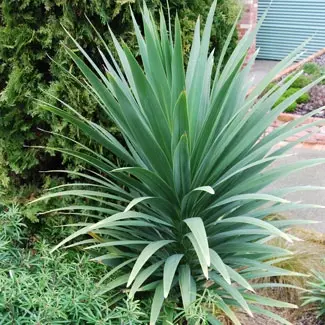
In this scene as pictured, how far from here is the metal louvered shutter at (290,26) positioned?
8.23 metres

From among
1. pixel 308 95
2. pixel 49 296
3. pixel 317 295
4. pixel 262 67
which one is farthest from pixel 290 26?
pixel 49 296

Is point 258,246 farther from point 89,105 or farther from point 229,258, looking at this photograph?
point 89,105

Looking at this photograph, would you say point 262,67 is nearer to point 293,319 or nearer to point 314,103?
point 314,103

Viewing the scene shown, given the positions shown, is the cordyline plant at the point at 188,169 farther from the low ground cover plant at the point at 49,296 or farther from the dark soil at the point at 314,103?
the dark soil at the point at 314,103

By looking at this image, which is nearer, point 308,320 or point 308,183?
point 308,320

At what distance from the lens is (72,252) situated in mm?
2465

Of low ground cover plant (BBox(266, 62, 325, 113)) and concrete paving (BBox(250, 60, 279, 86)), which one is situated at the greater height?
low ground cover plant (BBox(266, 62, 325, 113))

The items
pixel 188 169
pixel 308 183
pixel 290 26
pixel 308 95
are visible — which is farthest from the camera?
pixel 290 26

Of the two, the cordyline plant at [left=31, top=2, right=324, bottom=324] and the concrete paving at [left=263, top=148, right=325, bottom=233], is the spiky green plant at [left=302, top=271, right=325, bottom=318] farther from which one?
the concrete paving at [left=263, top=148, right=325, bottom=233]

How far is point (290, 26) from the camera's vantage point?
845 cm

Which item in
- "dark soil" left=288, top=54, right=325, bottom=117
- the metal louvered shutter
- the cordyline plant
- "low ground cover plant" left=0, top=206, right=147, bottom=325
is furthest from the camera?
the metal louvered shutter

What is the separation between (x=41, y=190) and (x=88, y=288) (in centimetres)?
106

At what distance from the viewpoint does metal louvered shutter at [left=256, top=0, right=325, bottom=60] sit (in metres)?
8.23

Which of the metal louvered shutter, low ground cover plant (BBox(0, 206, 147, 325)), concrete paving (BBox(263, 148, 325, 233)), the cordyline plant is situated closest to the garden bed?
concrete paving (BBox(263, 148, 325, 233))
